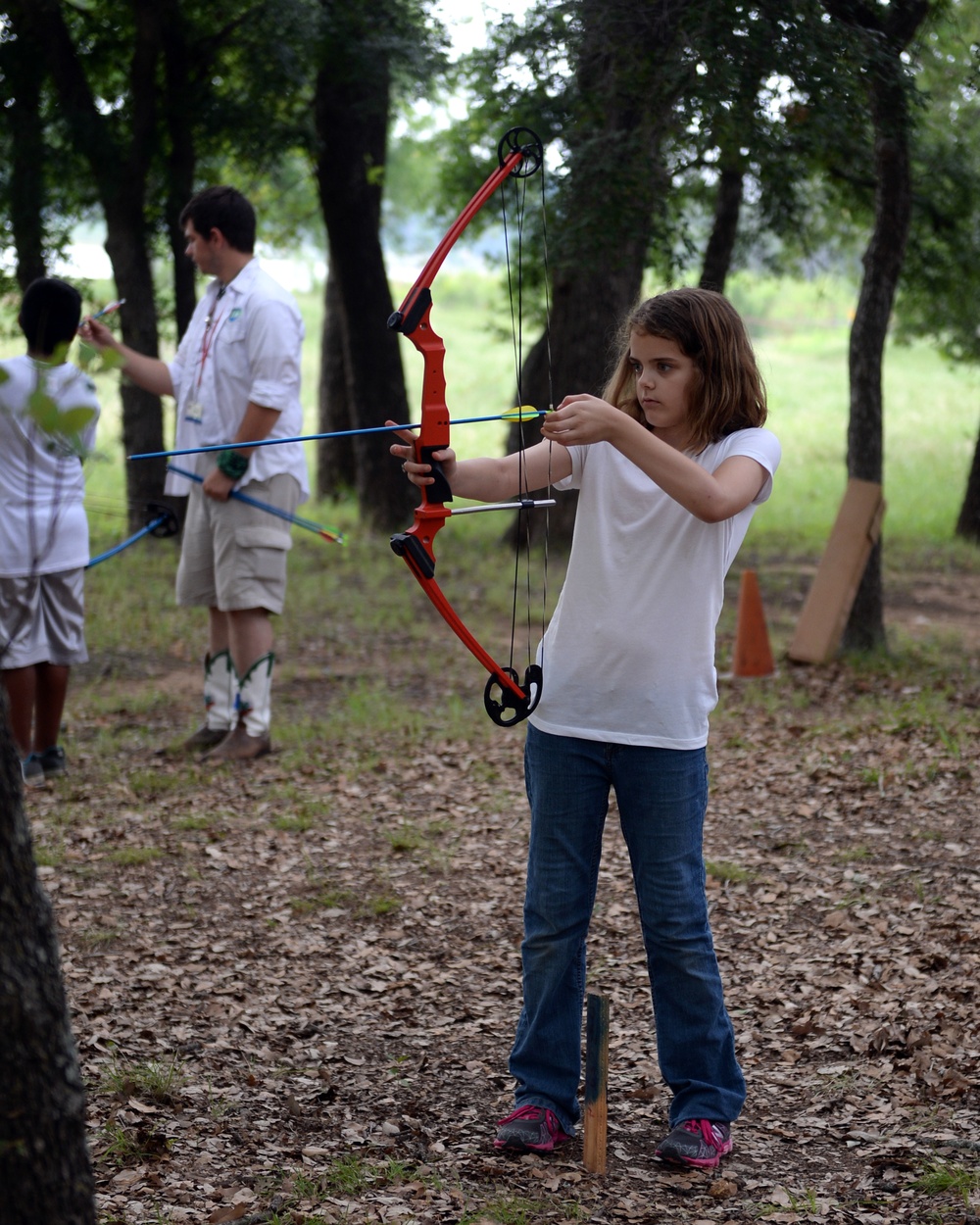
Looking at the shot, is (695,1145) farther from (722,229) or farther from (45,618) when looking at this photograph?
(722,229)

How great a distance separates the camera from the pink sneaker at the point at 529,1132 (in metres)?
2.71

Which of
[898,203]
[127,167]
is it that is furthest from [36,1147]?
[127,167]

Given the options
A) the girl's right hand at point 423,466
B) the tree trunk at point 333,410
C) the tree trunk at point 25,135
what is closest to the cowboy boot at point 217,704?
the girl's right hand at point 423,466

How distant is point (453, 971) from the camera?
150 inches

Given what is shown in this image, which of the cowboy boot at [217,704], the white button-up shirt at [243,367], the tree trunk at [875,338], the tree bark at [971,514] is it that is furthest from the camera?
the tree bark at [971,514]

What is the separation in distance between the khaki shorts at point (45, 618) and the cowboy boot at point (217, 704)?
0.64 m

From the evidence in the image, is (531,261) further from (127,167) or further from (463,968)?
(463,968)

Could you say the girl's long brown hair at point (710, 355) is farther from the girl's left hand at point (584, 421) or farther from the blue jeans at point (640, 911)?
the blue jeans at point (640, 911)

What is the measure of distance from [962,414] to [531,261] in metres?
17.5

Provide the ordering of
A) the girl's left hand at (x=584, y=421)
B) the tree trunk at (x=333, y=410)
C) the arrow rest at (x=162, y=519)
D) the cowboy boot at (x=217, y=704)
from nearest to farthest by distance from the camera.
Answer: the girl's left hand at (x=584, y=421) < the arrow rest at (x=162, y=519) < the cowboy boot at (x=217, y=704) < the tree trunk at (x=333, y=410)

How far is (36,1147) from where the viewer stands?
1.80m

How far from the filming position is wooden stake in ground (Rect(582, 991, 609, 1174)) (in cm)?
252

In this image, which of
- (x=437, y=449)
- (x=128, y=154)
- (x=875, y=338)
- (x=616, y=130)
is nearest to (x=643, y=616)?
(x=437, y=449)

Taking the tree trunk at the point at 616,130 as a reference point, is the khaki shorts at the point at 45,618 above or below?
below
